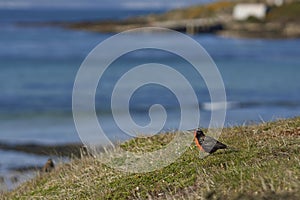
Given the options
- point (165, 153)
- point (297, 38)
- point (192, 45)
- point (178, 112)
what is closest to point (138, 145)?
point (165, 153)

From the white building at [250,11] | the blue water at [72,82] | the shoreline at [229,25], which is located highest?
the white building at [250,11]

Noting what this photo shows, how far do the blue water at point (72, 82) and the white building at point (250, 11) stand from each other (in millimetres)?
19091

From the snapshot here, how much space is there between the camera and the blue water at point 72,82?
30.5 metres

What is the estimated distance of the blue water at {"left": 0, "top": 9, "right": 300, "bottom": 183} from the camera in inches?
1203

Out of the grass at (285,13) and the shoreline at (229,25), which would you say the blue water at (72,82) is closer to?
the shoreline at (229,25)

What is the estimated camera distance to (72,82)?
50688mm

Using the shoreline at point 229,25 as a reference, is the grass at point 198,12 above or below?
above

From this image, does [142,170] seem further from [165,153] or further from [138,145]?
[138,145]

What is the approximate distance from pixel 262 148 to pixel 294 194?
243 cm

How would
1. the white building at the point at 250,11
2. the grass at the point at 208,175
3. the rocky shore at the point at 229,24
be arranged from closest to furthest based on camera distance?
the grass at the point at 208,175 < the rocky shore at the point at 229,24 < the white building at the point at 250,11

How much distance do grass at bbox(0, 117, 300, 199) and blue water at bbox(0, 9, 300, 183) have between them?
222cm

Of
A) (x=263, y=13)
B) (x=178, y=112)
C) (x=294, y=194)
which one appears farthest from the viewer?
(x=263, y=13)

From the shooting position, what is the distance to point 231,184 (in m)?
9.18

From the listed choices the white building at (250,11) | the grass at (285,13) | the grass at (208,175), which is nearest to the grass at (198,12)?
the white building at (250,11)
